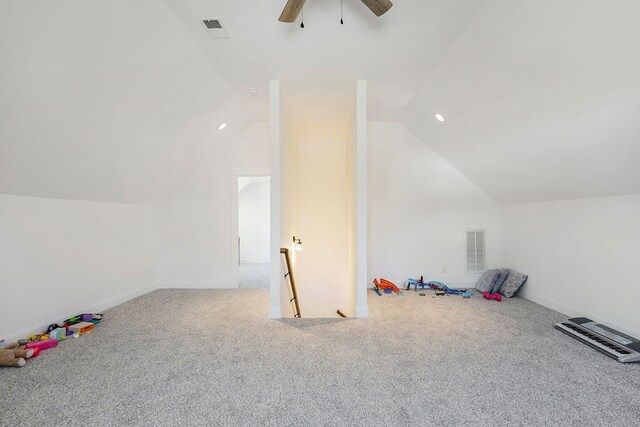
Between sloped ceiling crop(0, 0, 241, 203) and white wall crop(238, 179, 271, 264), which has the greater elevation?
sloped ceiling crop(0, 0, 241, 203)

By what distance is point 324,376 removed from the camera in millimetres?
2256

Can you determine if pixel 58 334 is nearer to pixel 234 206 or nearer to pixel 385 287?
pixel 234 206

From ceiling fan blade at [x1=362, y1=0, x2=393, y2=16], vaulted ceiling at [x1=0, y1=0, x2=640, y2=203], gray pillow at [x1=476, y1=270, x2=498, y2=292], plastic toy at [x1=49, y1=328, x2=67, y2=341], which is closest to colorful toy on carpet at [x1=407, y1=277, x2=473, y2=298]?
gray pillow at [x1=476, y1=270, x2=498, y2=292]

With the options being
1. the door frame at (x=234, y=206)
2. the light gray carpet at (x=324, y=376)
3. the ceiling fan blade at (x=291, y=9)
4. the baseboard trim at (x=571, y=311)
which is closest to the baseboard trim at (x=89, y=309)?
the light gray carpet at (x=324, y=376)

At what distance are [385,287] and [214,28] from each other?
393 centimetres

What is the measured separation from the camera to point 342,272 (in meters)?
5.50

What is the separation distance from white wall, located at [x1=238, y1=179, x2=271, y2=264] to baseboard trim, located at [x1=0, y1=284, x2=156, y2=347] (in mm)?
3835

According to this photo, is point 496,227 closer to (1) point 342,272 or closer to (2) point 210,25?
(1) point 342,272

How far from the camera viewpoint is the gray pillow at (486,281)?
4484 mm

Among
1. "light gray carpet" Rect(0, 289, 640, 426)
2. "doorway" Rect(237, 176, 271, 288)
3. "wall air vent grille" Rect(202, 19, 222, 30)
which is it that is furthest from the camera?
"doorway" Rect(237, 176, 271, 288)

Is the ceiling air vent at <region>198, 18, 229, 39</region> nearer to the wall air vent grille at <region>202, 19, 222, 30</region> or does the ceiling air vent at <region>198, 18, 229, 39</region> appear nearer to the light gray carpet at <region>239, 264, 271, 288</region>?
the wall air vent grille at <region>202, 19, 222, 30</region>

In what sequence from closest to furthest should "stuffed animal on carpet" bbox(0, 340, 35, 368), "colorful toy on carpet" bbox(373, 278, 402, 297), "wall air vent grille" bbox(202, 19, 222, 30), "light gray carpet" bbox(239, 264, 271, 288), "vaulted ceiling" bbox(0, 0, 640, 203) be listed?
1. "vaulted ceiling" bbox(0, 0, 640, 203)
2. "stuffed animal on carpet" bbox(0, 340, 35, 368)
3. "wall air vent grille" bbox(202, 19, 222, 30)
4. "colorful toy on carpet" bbox(373, 278, 402, 297)
5. "light gray carpet" bbox(239, 264, 271, 288)

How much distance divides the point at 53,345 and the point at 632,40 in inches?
196

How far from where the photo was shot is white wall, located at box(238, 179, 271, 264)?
28.0 ft
